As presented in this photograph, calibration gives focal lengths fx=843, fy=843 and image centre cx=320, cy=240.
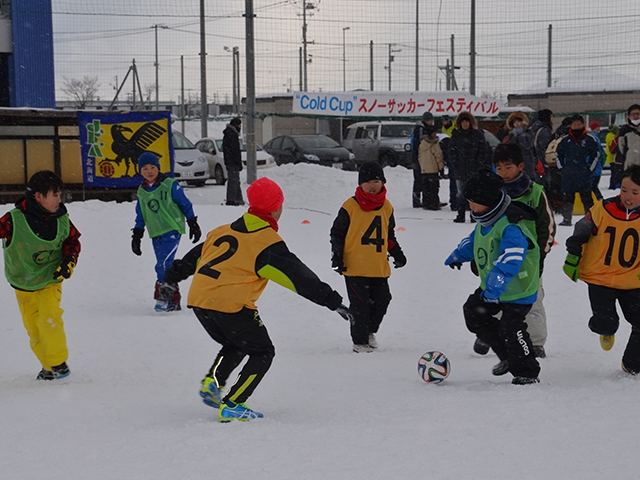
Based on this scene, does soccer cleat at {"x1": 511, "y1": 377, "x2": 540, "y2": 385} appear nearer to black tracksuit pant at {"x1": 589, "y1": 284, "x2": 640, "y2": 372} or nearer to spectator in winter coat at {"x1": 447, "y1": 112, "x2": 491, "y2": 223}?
black tracksuit pant at {"x1": 589, "y1": 284, "x2": 640, "y2": 372}

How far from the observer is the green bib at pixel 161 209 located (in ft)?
28.7

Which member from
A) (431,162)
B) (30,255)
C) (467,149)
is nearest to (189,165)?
(431,162)

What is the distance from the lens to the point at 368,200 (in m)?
7.02

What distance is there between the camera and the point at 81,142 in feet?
51.0

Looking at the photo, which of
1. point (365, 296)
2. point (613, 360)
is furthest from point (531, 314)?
point (365, 296)

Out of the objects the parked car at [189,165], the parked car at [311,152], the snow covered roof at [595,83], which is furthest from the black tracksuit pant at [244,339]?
the snow covered roof at [595,83]

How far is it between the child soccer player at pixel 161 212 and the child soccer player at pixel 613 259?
408cm

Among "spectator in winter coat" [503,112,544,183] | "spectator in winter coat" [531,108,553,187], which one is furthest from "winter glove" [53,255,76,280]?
"spectator in winter coat" [531,108,553,187]

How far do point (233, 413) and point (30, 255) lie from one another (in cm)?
210

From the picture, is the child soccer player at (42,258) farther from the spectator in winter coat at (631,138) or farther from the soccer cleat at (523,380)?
the spectator in winter coat at (631,138)

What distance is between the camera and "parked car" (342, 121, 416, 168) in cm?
2752

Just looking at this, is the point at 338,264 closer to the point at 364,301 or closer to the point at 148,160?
the point at 364,301

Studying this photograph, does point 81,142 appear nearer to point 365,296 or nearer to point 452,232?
point 452,232

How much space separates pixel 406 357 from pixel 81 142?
33.9ft
